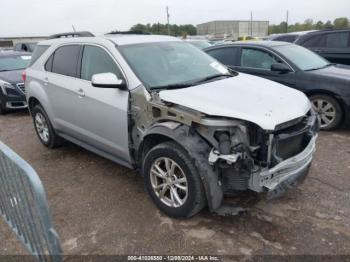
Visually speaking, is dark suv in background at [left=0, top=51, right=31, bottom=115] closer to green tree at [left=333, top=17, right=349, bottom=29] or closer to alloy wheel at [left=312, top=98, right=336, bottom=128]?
alloy wheel at [left=312, top=98, right=336, bottom=128]

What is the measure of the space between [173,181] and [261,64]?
3.97 m

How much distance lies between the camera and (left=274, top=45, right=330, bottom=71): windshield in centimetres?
586

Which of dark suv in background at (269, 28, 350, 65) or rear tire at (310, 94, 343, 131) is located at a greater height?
dark suv in background at (269, 28, 350, 65)

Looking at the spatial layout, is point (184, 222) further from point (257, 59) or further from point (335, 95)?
point (257, 59)

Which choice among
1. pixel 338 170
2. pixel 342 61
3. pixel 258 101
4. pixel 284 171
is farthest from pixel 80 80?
pixel 342 61

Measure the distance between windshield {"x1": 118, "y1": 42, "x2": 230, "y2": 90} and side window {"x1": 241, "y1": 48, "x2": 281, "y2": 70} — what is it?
2.25 metres

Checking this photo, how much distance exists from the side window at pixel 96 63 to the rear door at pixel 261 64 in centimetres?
343

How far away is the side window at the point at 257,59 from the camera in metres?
6.05

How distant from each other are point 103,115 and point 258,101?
179cm

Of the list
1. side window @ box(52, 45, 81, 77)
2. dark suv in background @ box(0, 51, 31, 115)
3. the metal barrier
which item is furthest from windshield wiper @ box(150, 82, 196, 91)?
dark suv in background @ box(0, 51, 31, 115)

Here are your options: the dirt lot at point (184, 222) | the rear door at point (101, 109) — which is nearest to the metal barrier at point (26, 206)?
the dirt lot at point (184, 222)

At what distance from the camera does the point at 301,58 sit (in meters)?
6.05

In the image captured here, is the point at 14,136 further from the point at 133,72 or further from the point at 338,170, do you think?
the point at 338,170

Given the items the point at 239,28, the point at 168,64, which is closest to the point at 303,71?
the point at 168,64
